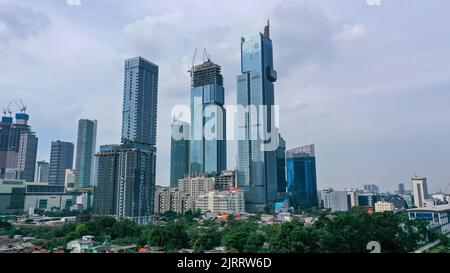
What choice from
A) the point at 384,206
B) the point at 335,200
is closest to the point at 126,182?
the point at 335,200

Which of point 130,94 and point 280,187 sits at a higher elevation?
point 130,94

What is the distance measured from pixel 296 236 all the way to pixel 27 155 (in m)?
21.1

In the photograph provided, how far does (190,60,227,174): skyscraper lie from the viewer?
80.5 ft

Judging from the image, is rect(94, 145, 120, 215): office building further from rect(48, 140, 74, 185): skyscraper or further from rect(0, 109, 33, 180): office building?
rect(48, 140, 74, 185): skyscraper

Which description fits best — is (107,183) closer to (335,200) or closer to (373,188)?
(335,200)

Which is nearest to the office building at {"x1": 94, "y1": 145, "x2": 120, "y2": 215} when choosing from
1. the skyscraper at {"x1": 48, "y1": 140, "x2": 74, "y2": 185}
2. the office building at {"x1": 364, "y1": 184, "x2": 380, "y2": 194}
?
the skyscraper at {"x1": 48, "y1": 140, "x2": 74, "y2": 185}

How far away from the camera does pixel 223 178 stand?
21125 mm

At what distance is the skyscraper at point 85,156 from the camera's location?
21.0 metres

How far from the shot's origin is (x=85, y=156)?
76.2ft

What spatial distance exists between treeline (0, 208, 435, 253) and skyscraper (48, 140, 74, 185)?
1875 centimetres
